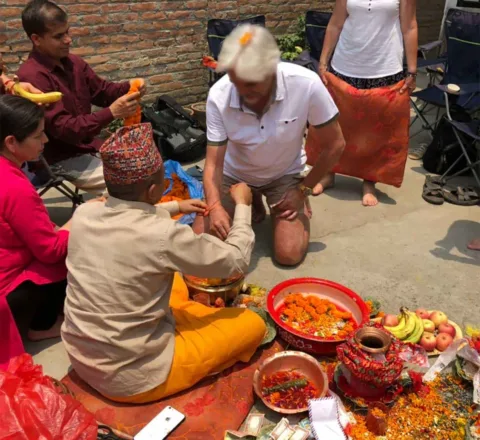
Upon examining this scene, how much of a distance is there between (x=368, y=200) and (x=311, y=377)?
239 cm

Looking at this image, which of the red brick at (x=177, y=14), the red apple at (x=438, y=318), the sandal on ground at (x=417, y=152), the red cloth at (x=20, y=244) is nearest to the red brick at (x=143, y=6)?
the red brick at (x=177, y=14)

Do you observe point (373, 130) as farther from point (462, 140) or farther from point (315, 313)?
point (315, 313)

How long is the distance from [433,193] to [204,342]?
320 centimetres

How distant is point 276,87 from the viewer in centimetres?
313

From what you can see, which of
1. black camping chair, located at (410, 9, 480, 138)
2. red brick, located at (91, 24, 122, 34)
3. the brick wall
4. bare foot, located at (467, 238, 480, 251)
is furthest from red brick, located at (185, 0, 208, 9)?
bare foot, located at (467, 238, 480, 251)

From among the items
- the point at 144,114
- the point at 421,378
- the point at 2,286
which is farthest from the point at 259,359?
the point at 144,114

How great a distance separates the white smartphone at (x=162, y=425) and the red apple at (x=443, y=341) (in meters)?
1.54

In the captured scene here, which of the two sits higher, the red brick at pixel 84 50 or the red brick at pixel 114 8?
the red brick at pixel 114 8

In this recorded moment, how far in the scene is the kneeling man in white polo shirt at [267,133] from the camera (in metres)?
2.86

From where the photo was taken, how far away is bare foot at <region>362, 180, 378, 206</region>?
4594 mm

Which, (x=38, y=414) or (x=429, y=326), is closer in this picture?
(x=38, y=414)

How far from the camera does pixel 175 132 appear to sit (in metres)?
5.38

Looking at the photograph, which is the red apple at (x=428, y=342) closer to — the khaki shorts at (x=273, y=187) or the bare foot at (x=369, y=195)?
the khaki shorts at (x=273, y=187)

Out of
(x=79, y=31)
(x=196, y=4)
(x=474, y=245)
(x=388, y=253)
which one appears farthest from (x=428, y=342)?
(x=196, y=4)
